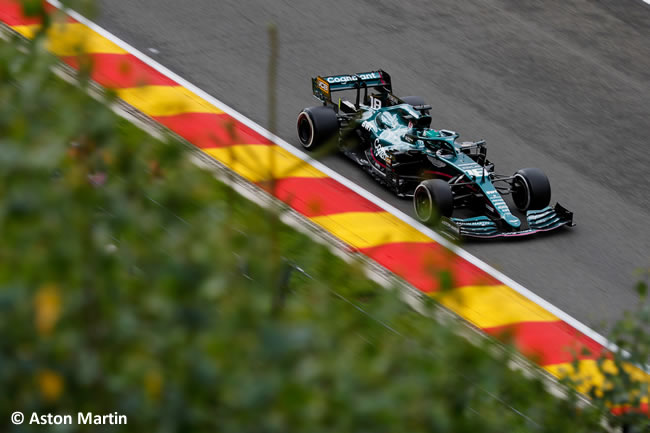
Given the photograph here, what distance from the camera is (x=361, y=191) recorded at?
11.7 metres

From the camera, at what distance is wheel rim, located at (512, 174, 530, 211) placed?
11320 millimetres

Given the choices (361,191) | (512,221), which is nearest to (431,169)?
(361,191)

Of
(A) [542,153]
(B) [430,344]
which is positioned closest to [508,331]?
(B) [430,344]

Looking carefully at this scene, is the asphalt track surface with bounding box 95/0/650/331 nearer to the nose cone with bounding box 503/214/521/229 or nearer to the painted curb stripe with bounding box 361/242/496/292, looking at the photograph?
the nose cone with bounding box 503/214/521/229

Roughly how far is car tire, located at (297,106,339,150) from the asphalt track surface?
0.37m

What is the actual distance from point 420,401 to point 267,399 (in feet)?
1.63

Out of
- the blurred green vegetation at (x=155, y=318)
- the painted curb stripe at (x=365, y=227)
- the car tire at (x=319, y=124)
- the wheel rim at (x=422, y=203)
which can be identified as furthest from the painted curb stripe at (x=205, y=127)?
the blurred green vegetation at (x=155, y=318)

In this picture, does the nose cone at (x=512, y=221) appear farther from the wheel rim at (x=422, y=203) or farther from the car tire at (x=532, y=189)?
the wheel rim at (x=422, y=203)

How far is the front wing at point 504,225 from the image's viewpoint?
35.3 feet

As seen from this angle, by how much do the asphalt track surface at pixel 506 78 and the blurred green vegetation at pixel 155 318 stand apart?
785 cm

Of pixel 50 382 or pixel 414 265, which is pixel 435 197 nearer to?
pixel 414 265

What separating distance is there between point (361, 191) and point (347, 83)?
164 centimetres

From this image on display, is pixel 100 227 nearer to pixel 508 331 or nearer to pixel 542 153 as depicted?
pixel 508 331

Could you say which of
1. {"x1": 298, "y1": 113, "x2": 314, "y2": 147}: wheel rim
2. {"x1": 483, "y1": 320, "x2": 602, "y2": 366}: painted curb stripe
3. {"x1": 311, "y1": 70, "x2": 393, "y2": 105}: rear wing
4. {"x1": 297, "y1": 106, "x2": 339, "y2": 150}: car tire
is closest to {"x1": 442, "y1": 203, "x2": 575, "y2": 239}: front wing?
{"x1": 483, "y1": 320, "x2": 602, "y2": 366}: painted curb stripe
